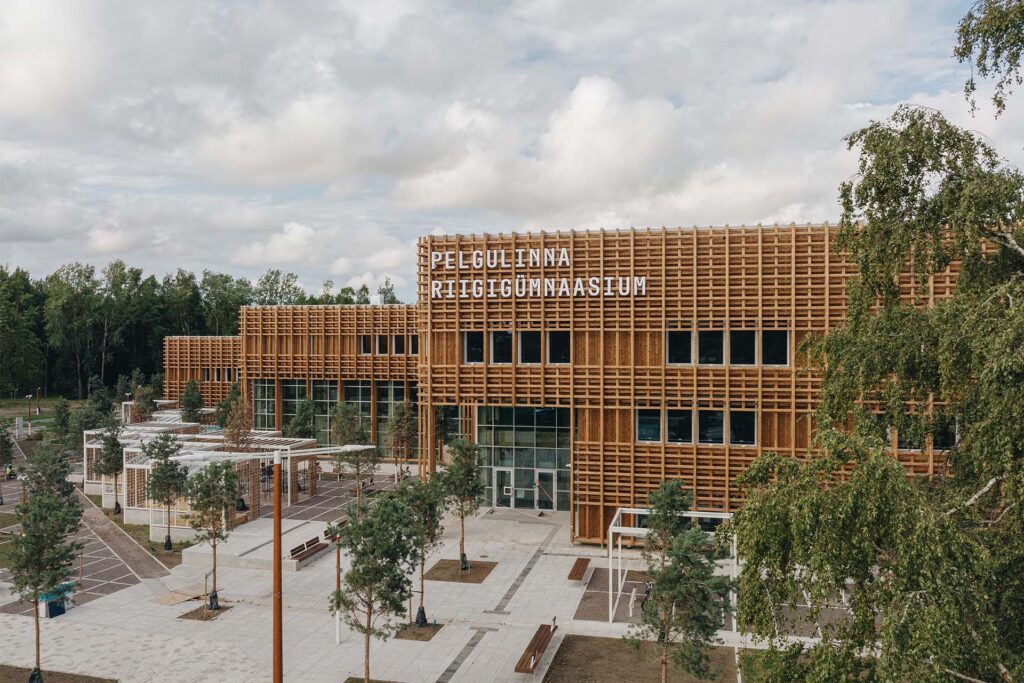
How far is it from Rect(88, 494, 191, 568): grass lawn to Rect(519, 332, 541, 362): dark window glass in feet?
54.4

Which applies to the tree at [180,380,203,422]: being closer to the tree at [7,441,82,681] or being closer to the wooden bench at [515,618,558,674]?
the tree at [7,441,82,681]

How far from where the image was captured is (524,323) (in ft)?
108

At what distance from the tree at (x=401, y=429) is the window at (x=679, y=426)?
70.5 ft

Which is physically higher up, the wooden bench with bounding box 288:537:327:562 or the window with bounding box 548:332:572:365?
the window with bounding box 548:332:572:365

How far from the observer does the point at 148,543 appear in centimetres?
3266

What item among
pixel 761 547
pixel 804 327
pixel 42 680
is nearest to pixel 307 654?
pixel 42 680

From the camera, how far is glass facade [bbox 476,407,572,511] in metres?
37.1

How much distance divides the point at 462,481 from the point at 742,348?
12485 millimetres

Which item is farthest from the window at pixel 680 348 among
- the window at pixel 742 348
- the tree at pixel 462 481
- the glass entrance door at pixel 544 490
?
the glass entrance door at pixel 544 490

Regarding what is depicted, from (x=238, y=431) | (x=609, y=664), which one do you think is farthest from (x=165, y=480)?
(x=609, y=664)

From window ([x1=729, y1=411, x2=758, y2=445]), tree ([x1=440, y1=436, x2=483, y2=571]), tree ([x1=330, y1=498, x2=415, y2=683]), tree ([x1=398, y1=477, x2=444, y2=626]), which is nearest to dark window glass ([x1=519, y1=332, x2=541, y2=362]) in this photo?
tree ([x1=440, y1=436, x2=483, y2=571])

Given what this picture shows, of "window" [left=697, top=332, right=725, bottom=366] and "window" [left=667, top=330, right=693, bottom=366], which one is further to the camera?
"window" [left=667, top=330, right=693, bottom=366]

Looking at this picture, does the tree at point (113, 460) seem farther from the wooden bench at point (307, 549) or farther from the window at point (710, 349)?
the window at point (710, 349)

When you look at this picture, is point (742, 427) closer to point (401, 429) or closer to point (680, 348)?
point (680, 348)
